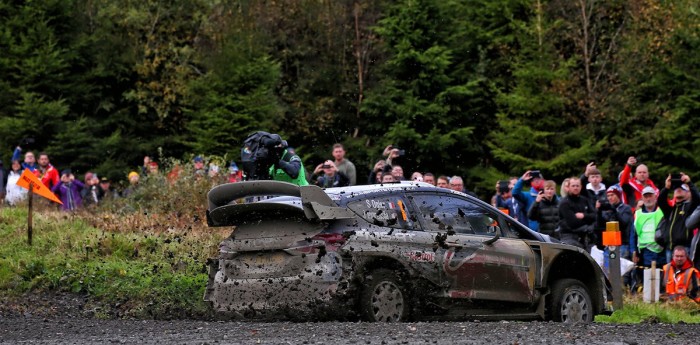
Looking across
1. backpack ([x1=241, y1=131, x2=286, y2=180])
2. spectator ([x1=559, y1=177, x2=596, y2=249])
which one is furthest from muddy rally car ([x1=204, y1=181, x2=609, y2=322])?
spectator ([x1=559, y1=177, x2=596, y2=249])

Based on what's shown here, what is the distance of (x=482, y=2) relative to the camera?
5125cm

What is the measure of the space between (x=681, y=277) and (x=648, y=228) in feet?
5.36

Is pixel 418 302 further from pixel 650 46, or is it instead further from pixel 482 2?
pixel 482 2

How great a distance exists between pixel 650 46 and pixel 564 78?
127 inches

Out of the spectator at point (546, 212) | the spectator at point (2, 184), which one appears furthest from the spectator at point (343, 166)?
the spectator at point (2, 184)

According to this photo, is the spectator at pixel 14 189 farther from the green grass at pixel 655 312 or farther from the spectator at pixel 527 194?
the green grass at pixel 655 312

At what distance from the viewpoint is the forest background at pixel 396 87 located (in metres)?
46.0

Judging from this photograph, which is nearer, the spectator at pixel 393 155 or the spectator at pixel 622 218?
the spectator at pixel 393 155

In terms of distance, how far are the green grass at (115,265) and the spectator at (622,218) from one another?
5.98 meters

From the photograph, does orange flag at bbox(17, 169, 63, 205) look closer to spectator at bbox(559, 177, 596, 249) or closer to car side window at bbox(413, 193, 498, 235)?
spectator at bbox(559, 177, 596, 249)

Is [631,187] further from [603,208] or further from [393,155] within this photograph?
[393,155]

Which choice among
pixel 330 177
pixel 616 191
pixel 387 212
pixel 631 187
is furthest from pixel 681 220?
pixel 387 212

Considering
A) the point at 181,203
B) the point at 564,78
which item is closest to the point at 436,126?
the point at 564,78

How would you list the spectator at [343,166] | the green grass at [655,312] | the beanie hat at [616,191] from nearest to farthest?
the green grass at [655,312], the spectator at [343,166], the beanie hat at [616,191]
